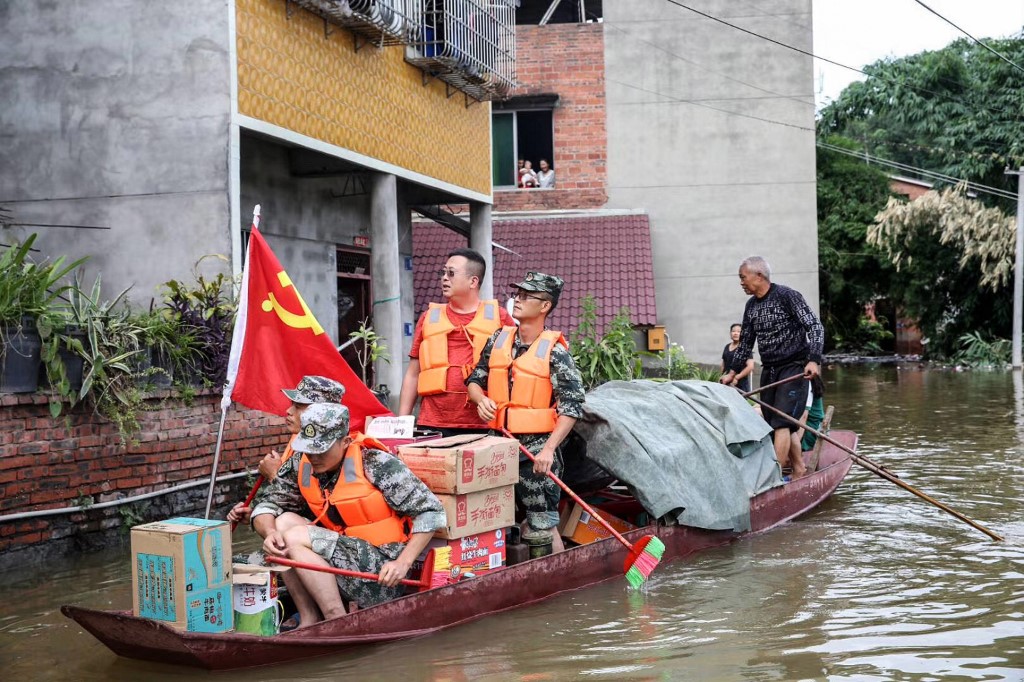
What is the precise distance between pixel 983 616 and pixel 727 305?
1700 cm

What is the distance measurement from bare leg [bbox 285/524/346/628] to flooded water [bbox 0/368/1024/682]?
0.87 ft

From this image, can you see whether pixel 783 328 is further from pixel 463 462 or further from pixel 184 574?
pixel 184 574

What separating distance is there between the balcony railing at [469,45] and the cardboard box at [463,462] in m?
8.97

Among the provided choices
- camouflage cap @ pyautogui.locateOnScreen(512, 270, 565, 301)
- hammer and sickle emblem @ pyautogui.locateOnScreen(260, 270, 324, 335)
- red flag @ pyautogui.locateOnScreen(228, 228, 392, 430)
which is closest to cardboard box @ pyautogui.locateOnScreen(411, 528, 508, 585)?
red flag @ pyautogui.locateOnScreen(228, 228, 392, 430)

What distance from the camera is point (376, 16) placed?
44.1 ft

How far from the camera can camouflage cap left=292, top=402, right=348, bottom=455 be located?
613 cm

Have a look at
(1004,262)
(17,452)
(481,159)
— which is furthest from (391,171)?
(1004,262)

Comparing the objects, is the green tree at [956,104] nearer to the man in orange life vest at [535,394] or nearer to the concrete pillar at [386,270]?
the concrete pillar at [386,270]

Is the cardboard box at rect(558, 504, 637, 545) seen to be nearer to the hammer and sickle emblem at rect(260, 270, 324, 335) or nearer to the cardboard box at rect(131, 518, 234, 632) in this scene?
the hammer and sickle emblem at rect(260, 270, 324, 335)

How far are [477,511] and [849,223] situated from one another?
3306cm

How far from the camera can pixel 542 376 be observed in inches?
308

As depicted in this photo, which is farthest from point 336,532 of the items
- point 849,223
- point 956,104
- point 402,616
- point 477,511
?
point 956,104

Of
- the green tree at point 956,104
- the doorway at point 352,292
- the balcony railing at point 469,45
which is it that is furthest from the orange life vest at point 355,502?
the green tree at point 956,104

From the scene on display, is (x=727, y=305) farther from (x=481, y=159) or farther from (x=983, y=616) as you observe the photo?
(x=983, y=616)
